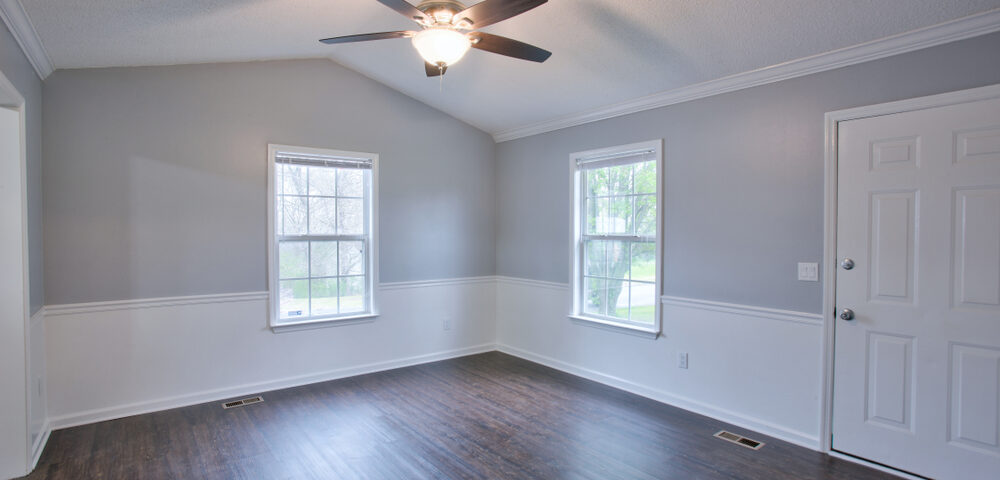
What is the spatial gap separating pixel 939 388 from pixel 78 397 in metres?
5.05

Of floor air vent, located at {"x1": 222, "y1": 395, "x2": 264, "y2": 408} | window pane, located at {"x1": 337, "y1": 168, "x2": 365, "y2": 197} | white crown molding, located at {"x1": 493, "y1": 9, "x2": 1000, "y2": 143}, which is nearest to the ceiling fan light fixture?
white crown molding, located at {"x1": 493, "y1": 9, "x2": 1000, "y2": 143}

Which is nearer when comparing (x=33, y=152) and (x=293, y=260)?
(x=33, y=152)

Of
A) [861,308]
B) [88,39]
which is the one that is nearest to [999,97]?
[861,308]

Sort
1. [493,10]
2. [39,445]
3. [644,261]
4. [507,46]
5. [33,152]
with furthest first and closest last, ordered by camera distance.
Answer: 1. [644,261]
2. [33,152]
3. [39,445]
4. [507,46]
5. [493,10]

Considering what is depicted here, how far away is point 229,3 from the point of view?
2.77m

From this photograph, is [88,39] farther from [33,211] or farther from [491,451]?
[491,451]

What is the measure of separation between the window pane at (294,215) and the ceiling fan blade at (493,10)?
2.50m

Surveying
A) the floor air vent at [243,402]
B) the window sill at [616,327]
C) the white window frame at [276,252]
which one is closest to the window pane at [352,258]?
the white window frame at [276,252]

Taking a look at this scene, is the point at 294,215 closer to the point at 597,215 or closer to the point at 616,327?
the point at 597,215

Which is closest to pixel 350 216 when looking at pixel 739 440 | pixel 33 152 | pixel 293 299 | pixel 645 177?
pixel 293 299

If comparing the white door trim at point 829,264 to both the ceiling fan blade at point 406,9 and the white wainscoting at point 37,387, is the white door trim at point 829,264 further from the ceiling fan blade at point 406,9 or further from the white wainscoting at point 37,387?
the white wainscoting at point 37,387

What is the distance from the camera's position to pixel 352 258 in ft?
14.5

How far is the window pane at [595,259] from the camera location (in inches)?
169

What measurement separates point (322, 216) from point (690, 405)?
3.24 m
